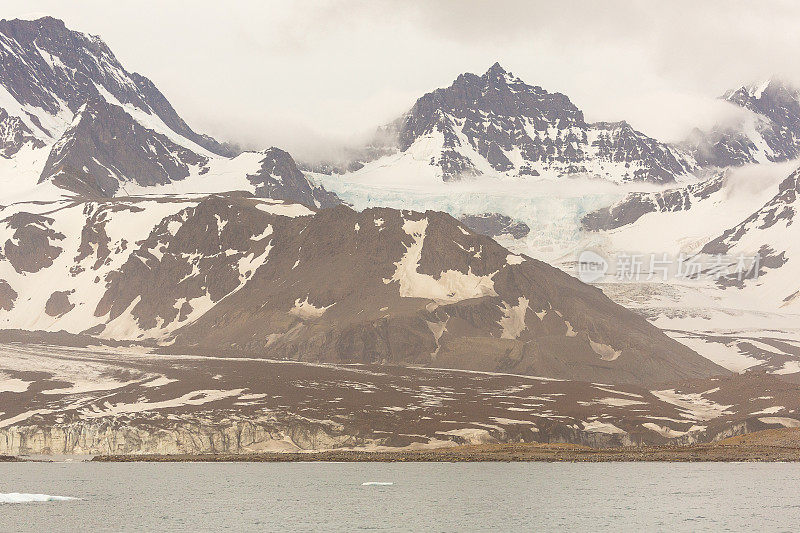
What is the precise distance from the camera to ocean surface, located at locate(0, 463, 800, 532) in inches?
3280

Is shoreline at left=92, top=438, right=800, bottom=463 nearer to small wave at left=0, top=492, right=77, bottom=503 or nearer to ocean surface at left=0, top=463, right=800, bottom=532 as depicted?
ocean surface at left=0, top=463, right=800, bottom=532

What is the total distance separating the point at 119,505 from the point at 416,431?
92.6m

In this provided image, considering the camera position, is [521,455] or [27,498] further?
[521,455]

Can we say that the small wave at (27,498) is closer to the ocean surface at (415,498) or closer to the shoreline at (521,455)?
the ocean surface at (415,498)

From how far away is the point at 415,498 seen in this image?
102 m

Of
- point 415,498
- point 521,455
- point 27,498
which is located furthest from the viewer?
point 521,455

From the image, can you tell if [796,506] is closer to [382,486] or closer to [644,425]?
[382,486]

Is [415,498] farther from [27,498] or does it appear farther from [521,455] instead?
[521,455]

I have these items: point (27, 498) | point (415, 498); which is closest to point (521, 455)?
point (415, 498)

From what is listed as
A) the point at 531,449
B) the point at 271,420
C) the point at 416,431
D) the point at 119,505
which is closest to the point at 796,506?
the point at 119,505

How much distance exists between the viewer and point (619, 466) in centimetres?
13788

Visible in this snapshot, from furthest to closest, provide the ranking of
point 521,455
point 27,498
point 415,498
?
point 521,455, point 415,498, point 27,498

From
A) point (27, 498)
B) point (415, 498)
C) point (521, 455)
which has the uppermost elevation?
point (521, 455)

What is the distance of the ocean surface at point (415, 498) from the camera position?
83312 millimetres
